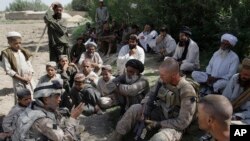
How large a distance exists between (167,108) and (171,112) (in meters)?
0.08

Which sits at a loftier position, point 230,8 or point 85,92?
point 230,8

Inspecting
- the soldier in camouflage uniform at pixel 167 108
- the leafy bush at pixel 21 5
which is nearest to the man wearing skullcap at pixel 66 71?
the soldier in camouflage uniform at pixel 167 108

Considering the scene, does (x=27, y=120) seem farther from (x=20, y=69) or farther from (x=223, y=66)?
(x=223, y=66)

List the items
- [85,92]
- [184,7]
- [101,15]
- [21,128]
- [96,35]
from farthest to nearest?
[101,15] → [96,35] → [184,7] → [85,92] → [21,128]

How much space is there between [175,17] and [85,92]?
18.5 feet

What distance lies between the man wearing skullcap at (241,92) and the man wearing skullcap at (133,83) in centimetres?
134

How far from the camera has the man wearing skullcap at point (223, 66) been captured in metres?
6.64

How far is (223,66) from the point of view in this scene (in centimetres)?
680

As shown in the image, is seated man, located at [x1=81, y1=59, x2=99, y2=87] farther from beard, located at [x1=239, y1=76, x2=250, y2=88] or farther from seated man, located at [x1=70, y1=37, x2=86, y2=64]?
beard, located at [x1=239, y1=76, x2=250, y2=88]

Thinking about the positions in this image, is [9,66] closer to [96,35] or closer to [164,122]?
[164,122]

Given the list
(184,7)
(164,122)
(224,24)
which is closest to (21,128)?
(164,122)

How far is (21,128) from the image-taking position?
4.26 metres

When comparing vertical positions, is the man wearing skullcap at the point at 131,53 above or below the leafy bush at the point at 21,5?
above

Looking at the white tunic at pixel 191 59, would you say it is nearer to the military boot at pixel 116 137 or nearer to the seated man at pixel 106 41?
the military boot at pixel 116 137
